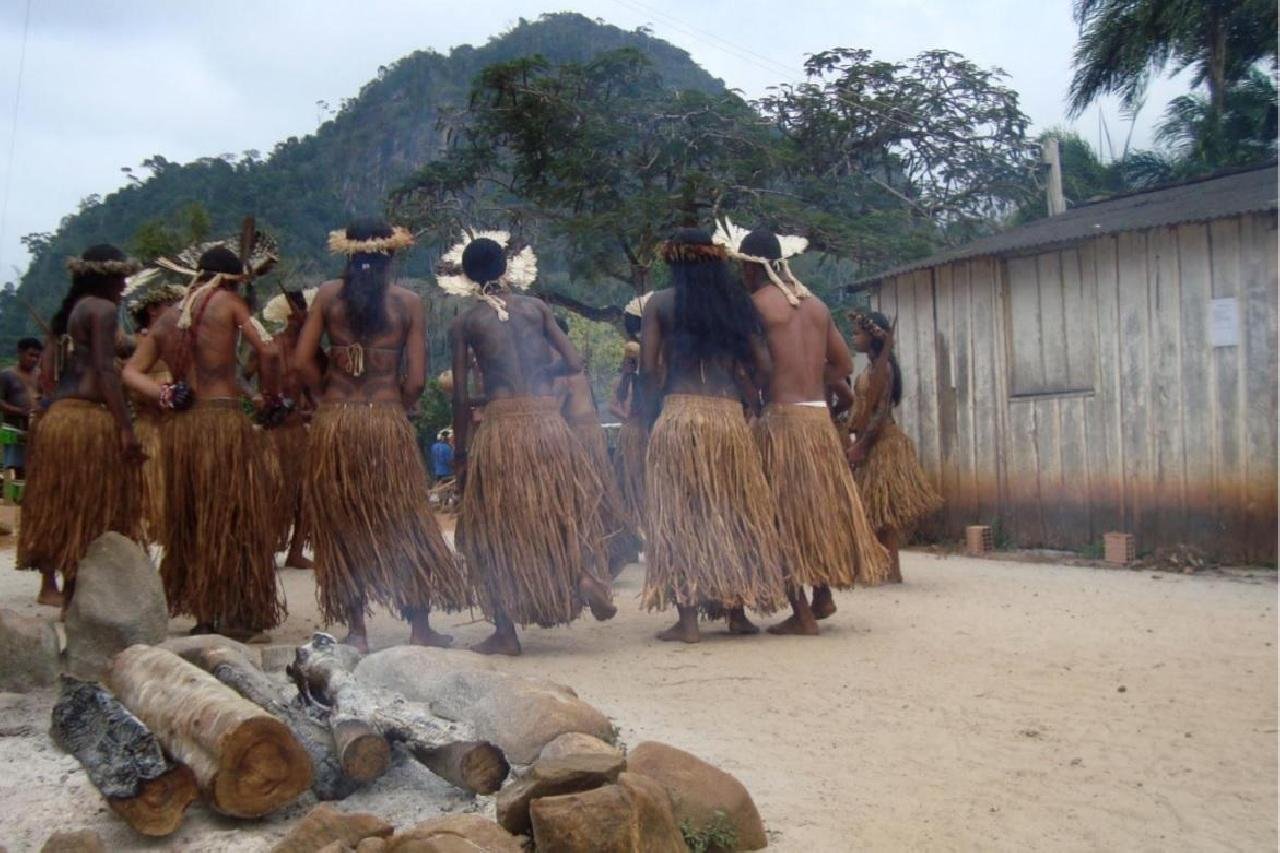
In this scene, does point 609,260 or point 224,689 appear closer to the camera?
point 224,689

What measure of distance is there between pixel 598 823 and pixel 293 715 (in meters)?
1.13

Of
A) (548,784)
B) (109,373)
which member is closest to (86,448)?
(109,373)

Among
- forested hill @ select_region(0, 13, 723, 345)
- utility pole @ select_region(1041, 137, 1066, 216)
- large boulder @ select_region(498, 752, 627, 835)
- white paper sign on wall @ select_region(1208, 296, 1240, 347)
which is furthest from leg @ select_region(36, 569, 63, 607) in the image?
forested hill @ select_region(0, 13, 723, 345)

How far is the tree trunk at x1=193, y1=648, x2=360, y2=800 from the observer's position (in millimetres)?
3010

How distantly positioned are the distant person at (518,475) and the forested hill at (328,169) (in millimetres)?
18913

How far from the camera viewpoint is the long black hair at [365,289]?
16.9 ft

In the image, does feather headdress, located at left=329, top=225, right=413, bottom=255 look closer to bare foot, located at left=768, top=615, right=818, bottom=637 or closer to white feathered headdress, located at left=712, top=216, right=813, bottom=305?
white feathered headdress, located at left=712, top=216, right=813, bottom=305

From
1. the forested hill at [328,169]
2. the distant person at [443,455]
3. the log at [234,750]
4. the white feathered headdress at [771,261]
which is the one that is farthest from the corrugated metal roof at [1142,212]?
the forested hill at [328,169]

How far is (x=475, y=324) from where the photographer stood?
5.32 metres

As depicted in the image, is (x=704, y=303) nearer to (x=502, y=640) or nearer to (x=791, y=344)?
(x=791, y=344)

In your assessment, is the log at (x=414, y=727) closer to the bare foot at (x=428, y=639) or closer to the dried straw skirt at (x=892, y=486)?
the bare foot at (x=428, y=639)

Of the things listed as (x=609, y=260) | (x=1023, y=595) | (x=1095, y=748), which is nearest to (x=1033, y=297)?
(x=1023, y=595)

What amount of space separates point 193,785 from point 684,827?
1137 millimetres

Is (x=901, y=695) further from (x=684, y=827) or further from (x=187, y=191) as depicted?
(x=187, y=191)
